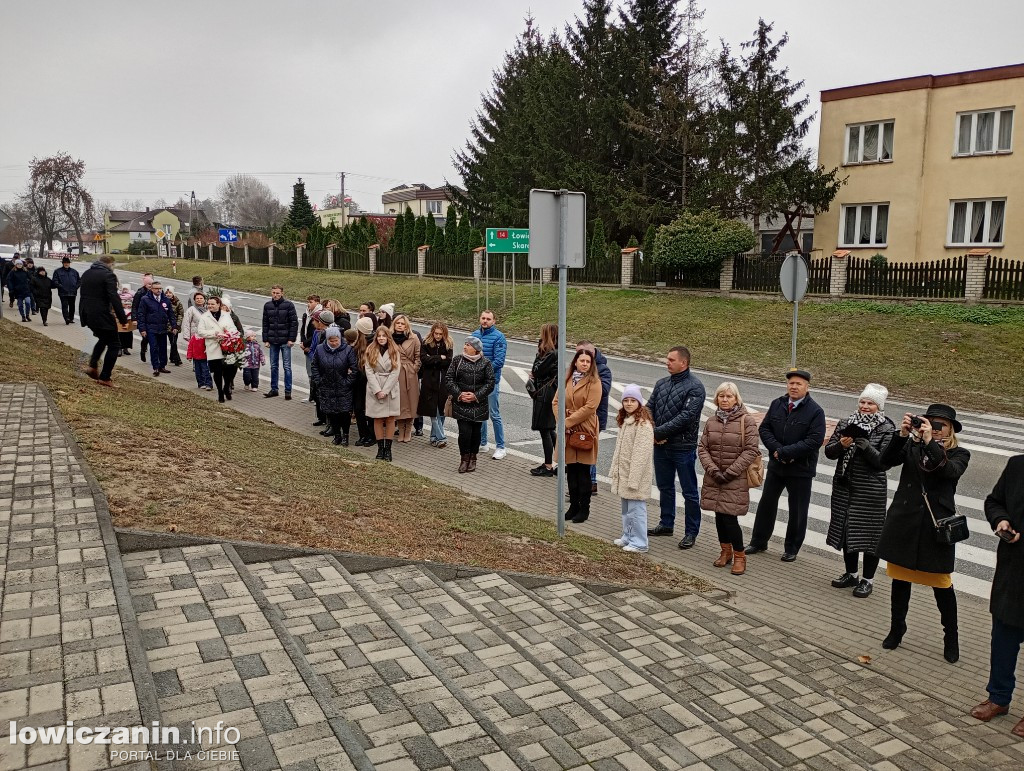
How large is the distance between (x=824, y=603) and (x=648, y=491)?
171cm

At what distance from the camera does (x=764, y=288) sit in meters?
27.9

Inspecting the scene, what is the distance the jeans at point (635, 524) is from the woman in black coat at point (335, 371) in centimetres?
505

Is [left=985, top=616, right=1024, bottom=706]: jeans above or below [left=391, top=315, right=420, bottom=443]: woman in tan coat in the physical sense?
below

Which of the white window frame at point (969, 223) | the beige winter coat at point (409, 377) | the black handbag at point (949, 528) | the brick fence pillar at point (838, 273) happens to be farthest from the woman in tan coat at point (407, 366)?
the white window frame at point (969, 223)

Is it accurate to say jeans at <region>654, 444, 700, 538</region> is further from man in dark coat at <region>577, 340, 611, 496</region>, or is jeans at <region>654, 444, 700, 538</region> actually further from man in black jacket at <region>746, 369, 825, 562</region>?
man in dark coat at <region>577, 340, 611, 496</region>

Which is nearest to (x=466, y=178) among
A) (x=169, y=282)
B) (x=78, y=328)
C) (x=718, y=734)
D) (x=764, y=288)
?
(x=169, y=282)

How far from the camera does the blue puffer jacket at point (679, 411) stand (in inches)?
307

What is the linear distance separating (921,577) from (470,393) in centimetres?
576

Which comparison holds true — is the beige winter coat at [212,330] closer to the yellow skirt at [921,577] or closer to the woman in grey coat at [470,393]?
the woman in grey coat at [470,393]

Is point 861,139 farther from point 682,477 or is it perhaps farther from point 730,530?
point 730,530

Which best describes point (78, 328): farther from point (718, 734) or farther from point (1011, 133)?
point (1011, 133)

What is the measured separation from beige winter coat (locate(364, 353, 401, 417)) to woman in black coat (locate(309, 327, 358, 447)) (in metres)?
0.48

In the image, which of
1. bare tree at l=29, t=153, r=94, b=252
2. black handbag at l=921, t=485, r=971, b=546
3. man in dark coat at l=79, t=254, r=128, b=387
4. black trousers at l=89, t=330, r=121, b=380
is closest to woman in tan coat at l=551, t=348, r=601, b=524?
black handbag at l=921, t=485, r=971, b=546

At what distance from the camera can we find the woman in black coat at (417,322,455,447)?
1132 centimetres
